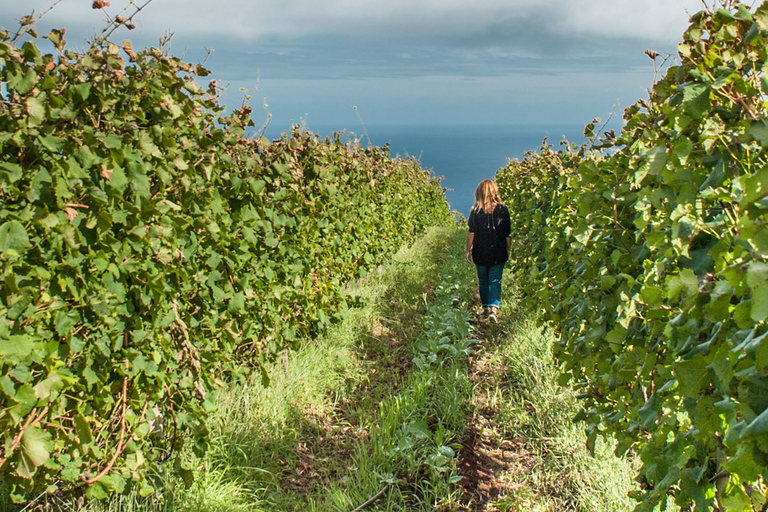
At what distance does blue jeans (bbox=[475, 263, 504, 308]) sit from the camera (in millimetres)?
6984

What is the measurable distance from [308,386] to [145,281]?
219cm

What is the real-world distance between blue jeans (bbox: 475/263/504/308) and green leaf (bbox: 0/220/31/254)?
566 cm

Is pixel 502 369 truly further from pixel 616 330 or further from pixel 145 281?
pixel 145 281

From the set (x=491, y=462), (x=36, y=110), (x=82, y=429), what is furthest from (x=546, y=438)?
(x=36, y=110)

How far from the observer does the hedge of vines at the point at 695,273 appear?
1.21 meters

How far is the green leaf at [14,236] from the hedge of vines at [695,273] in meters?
2.34

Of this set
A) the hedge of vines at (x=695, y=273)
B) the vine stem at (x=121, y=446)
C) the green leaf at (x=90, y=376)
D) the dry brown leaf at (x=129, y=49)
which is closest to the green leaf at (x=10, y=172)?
the dry brown leaf at (x=129, y=49)

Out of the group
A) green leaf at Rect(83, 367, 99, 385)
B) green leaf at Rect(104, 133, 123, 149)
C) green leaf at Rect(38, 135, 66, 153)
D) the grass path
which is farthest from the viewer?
the grass path

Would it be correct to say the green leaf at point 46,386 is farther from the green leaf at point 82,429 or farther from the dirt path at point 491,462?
the dirt path at point 491,462

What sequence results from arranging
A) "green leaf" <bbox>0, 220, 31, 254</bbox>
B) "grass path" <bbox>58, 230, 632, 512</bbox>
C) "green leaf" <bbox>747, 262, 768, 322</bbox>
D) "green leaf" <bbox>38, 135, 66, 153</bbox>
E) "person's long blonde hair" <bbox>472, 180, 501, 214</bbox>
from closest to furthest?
"green leaf" <bbox>747, 262, 768, 322</bbox> → "green leaf" <bbox>0, 220, 31, 254</bbox> → "green leaf" <bbox>38, 135, 66, 153</bbox> → "grass path" <bbox>58, 230, 632, 512</bbox> → "person's long blonde hair" <bbox>472, 180, 501, 214</bbox>

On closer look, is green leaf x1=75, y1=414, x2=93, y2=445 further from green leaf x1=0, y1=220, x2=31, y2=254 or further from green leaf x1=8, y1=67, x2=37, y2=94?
green leaf x1=8, y1=67, x2=37, y2=94

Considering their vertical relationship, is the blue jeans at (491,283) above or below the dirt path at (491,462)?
above

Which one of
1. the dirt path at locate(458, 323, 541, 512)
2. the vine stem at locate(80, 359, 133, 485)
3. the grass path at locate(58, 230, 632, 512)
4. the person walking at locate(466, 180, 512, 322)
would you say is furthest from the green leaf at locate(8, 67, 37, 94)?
the person walking at locate(466, 180, 512, 322)

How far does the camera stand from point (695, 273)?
1771 millimetres
